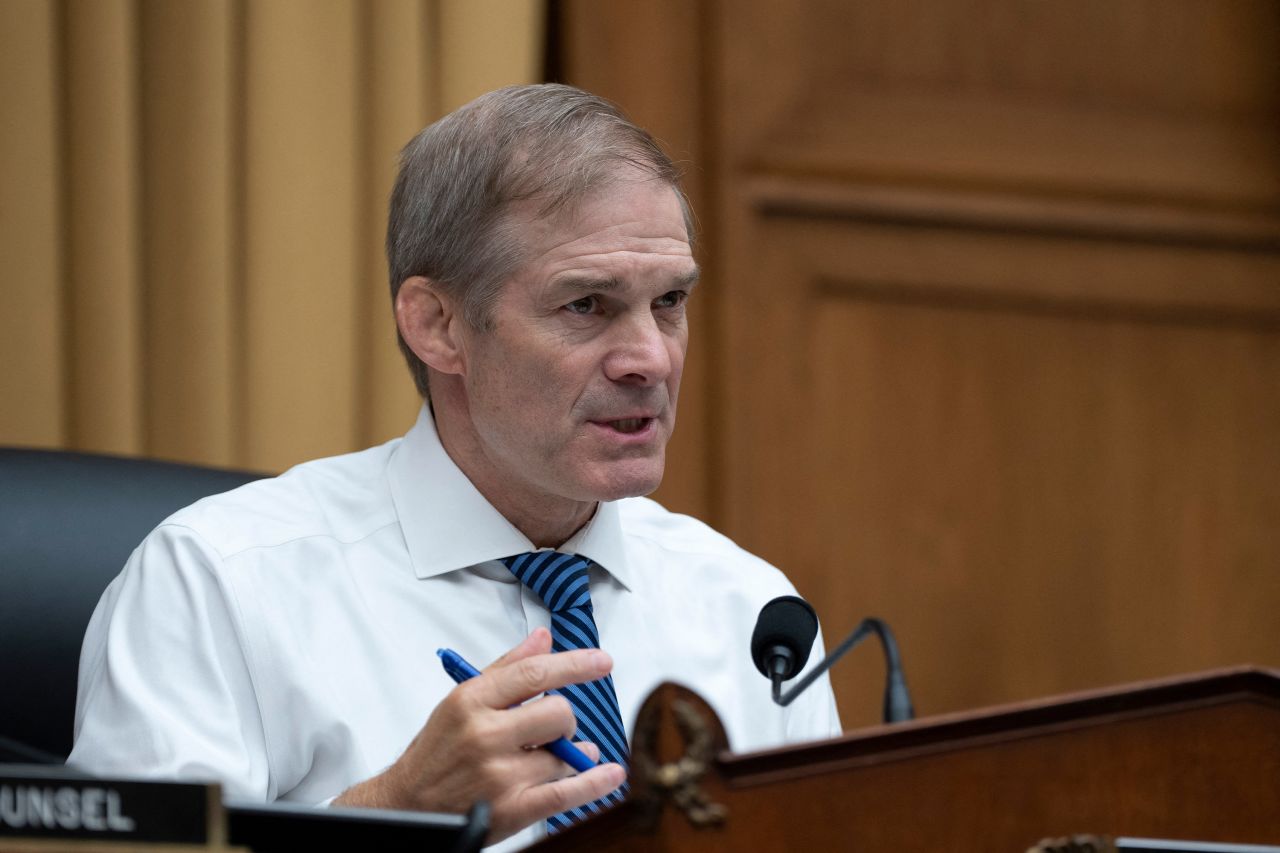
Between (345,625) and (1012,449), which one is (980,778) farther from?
(1012,449)

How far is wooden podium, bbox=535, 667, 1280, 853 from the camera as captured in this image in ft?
2.76

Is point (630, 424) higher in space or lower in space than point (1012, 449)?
higher

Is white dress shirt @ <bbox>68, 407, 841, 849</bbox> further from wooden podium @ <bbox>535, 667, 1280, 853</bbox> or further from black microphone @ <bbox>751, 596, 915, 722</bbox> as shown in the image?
wooden podium @ <bbox>535, 667, 1280, 853</bbox>

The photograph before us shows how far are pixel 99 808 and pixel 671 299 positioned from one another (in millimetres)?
983

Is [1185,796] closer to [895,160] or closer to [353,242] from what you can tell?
[353,242]

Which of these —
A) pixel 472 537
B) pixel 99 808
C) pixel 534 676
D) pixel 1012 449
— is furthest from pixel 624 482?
pixel 1012 449

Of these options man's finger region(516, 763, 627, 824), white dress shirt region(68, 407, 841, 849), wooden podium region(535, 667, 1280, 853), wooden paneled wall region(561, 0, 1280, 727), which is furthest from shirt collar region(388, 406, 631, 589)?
wooden paneled wall region(561, 0, 1280, 727)

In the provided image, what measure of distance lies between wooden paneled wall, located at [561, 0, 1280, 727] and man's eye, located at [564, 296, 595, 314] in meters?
1.08

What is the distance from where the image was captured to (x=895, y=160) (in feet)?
9.34

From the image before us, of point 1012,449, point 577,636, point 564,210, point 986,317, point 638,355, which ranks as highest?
point 564,210

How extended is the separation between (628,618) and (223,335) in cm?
94

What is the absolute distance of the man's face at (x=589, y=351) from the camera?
1.59m

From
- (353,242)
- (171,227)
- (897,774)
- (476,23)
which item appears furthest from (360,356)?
(897,774)

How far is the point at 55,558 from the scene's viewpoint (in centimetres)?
160
